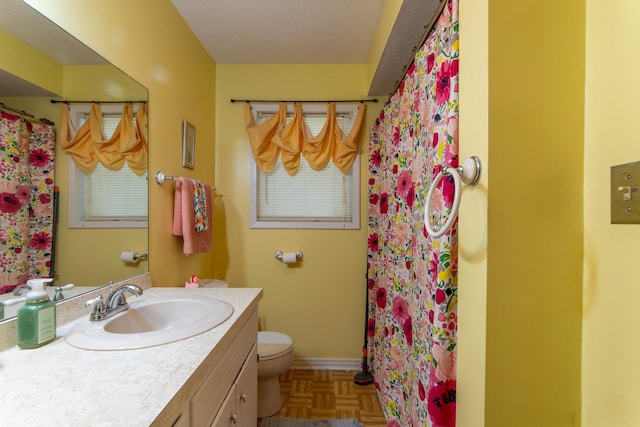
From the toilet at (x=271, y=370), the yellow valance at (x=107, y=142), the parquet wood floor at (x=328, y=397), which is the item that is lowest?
the parquet wood floor at (x=328, y=397)

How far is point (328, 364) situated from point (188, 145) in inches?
74.2

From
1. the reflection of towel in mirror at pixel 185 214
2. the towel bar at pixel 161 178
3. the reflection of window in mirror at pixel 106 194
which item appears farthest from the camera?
the reflection of towel in mirror at pixel 185 214

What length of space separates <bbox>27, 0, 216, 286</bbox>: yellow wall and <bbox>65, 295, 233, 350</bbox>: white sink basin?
0.35 m

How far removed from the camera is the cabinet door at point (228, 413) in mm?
746

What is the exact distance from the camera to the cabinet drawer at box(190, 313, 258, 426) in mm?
622

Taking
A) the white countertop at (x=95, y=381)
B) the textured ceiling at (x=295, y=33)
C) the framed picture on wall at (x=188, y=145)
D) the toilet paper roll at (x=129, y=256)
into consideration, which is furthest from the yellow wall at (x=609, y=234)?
the framed picture on wall at (x=188, y=145)

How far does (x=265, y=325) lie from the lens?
204 centimetres

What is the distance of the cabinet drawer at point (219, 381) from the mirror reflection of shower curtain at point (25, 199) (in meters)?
0.61

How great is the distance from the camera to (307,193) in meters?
2.07

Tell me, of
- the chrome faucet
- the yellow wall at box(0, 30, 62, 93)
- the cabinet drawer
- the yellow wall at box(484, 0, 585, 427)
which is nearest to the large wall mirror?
the yellow wall at box(0, 30, 62, 93)

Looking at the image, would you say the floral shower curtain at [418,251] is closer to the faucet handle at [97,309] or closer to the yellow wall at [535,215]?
the yellow wall at [535,215]

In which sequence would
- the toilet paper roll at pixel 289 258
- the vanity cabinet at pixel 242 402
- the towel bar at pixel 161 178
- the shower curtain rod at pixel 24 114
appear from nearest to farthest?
the shower curtain rod at pixel 24 114 < the vanity cabinet at pixel 242 402 < the towel bar at pixel 161 178 < the toilet paper roll at pixel 289 258

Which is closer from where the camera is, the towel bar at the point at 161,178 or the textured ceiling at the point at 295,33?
the textured ceiling at the point at 295,33

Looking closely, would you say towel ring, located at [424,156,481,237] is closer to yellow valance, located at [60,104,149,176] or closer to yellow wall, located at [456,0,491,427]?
yellow wall, located at [456,0,491,427]
